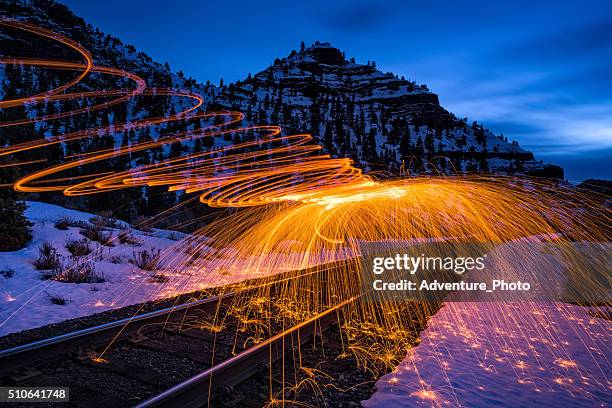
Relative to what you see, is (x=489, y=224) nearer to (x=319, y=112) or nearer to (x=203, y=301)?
(x=203, y=301)

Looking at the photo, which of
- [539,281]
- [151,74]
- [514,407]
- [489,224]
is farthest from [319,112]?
[514,407]

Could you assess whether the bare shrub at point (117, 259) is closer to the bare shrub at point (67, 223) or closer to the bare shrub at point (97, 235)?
the bare shrub at point (97, 235)

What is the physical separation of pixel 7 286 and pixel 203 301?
4558 millimetres

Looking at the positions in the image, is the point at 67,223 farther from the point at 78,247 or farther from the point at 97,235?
the point at 78,247


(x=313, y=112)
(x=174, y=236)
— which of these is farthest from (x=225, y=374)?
(x=313, y=112)

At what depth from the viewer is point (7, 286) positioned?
8.64 meters

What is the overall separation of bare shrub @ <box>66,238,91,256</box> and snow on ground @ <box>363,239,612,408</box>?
10019 millimetres

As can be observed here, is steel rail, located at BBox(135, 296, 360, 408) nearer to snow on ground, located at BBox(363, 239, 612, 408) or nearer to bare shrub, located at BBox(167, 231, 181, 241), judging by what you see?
snow on ground, located at BBox(363, 239, 612, 408)

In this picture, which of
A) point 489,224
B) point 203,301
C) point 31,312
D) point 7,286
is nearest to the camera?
point 31,312

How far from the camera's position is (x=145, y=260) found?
1215cm

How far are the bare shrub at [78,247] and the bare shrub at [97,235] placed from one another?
86cm

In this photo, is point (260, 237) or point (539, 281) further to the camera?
point (260, 237)

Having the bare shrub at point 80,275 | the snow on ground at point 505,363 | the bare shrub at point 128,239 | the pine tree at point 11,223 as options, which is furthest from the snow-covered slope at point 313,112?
the snow on ground at point 505,363

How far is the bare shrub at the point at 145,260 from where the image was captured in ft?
39.4
